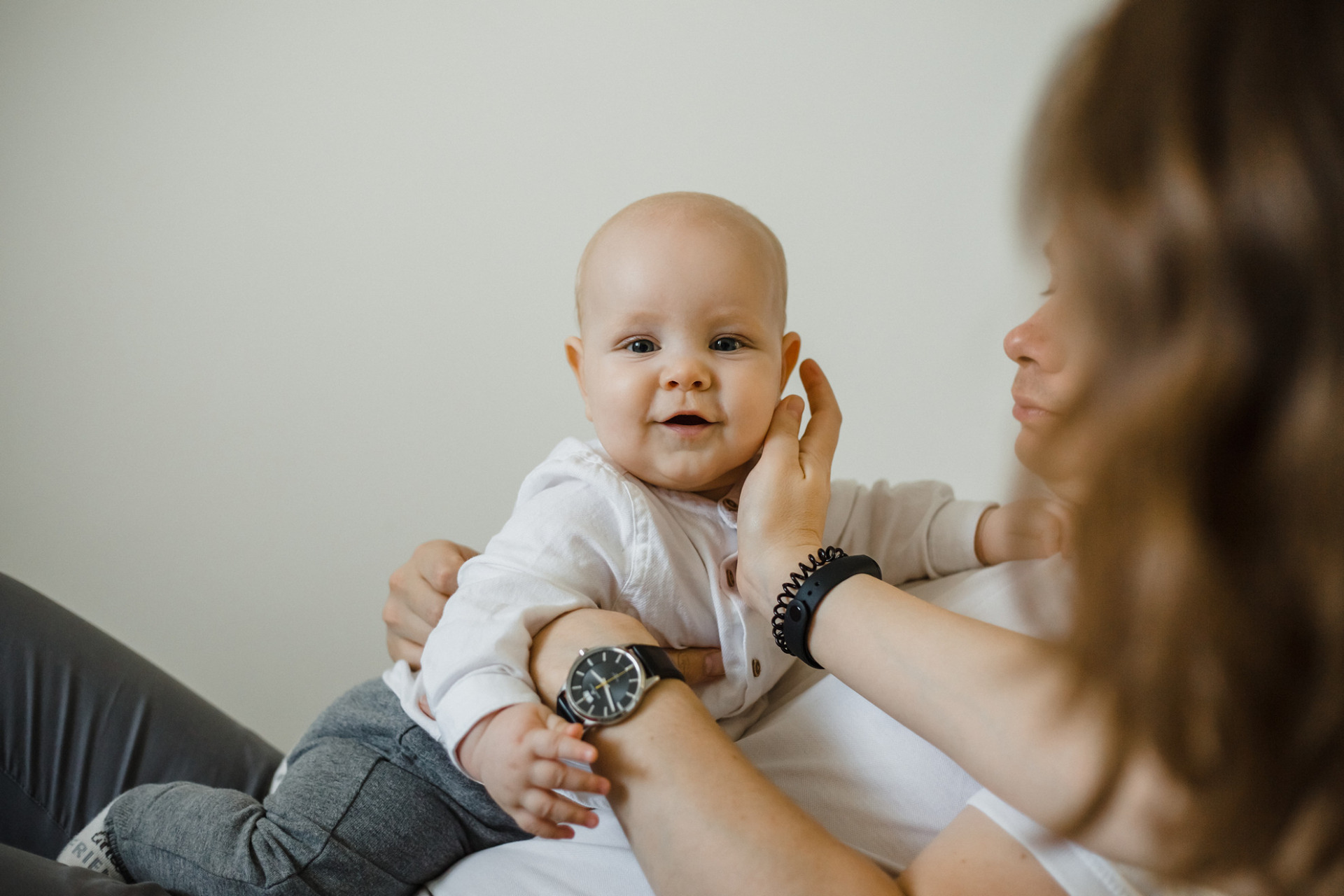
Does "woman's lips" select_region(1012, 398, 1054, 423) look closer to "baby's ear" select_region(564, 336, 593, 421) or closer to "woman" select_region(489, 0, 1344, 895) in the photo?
"woman" select_region(489, 0, 1344, 895)

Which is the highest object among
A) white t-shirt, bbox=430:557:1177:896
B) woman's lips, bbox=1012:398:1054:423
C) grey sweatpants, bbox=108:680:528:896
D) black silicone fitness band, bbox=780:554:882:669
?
woman's lips, bbox=1012:398:1054:423

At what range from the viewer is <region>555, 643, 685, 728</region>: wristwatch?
2.61 feet

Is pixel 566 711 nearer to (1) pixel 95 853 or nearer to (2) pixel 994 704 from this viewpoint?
(2) pixel 994 704

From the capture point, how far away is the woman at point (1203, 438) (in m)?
0.51

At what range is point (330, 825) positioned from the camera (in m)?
1.08

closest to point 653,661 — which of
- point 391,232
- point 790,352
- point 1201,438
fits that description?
point 1201,438

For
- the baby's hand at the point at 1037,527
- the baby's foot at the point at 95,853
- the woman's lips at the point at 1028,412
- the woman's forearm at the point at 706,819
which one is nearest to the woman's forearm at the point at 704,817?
the woman's forearm at the point at 706,819

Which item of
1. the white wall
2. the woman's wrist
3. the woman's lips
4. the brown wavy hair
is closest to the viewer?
the brown wavy hair

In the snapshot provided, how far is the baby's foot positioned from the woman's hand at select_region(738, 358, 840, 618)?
1011mm

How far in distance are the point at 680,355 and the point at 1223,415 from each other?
68 cm

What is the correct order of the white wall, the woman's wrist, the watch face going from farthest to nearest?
the white wall < the woman's wrist < the watch face

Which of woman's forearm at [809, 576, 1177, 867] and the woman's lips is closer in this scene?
woman's forearm at [809, 576, 1177, 867]

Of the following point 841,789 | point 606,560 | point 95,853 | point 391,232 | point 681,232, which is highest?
point 391,232

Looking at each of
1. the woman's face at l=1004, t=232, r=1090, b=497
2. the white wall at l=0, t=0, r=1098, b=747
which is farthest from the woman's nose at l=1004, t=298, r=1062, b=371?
the white wall at l=0, t=0, r=1098, b=747
